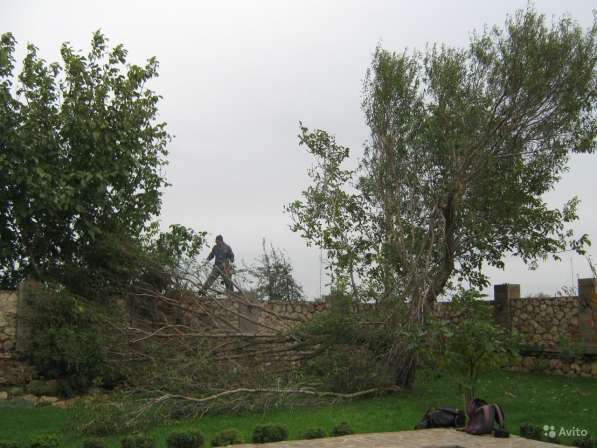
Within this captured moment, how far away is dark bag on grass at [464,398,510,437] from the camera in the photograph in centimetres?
859

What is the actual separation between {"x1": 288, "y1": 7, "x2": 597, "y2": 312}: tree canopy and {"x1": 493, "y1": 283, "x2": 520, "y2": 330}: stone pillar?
4.34 ft

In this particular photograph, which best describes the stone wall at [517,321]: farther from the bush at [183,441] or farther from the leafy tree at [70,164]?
the bush at [183,441]

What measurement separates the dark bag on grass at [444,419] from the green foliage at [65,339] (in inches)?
247

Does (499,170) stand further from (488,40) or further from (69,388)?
(69,388)

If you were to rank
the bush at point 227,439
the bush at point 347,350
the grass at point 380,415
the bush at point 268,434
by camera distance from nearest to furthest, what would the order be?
the bush at point 227,439 → the bush at point 268,434 → the grass at point 380,415 → the bush at point 347,350

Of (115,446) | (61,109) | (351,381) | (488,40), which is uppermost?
(488,40)

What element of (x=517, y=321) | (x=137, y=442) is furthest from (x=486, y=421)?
(x=517, y=321)

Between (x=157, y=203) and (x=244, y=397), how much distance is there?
6.36 metres

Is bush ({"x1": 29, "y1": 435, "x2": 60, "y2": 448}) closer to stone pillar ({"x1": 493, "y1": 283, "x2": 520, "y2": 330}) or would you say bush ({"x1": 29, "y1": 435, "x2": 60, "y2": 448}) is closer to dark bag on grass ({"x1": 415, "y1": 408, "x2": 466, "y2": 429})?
dark bag on grass ({"x1": 415, "y1": 408, "x2": 466, "y2": 429})

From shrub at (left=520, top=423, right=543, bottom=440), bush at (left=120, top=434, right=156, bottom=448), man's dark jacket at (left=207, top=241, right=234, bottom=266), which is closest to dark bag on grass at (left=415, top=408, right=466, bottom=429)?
shrub at (left=520, top=423, right=543, bottom=440)

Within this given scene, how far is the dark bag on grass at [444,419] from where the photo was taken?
9281 millimetres

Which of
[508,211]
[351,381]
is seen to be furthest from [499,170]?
[351,381]

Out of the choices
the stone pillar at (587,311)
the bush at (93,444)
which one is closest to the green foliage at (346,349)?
the stone pillar at (587,311)

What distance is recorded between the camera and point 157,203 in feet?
53.2
